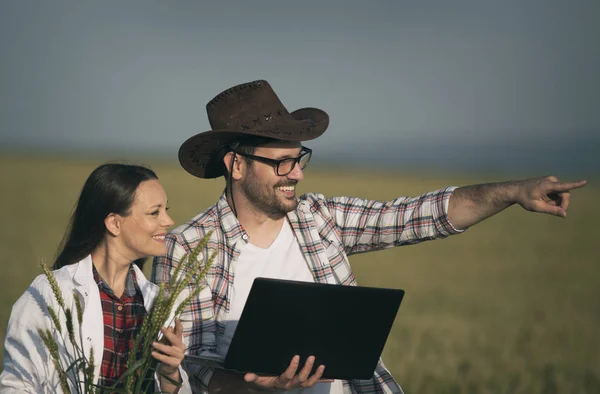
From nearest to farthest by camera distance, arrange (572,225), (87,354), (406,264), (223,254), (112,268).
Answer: (87,354) < (112,268) < (223,254) < (406,264) < (572,225)

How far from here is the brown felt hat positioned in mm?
A: 4797

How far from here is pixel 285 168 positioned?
4.71 meters

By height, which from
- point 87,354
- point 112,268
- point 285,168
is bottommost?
point 87,354

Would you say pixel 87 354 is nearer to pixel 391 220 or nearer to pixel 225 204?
pixel 225 204

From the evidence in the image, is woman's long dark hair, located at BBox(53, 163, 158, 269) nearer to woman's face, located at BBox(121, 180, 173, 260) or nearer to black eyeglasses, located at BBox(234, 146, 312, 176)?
woman's face, located at BBox(121, 180, 173, 260)

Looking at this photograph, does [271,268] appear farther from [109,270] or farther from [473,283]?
[473,283]

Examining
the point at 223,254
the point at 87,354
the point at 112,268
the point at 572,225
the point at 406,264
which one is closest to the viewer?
the point at 87,354

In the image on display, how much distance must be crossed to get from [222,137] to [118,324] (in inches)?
41.4

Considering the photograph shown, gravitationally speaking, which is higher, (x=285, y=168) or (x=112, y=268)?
(x=285, y=168)

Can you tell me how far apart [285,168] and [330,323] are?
3.01 ft

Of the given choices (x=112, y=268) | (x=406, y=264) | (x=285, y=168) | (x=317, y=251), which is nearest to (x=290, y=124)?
(x=285, y=168)

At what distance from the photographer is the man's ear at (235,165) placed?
4871 millimetres

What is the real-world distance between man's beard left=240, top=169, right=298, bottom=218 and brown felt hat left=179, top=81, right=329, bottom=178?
214mm

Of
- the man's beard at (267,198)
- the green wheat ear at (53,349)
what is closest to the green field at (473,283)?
the man's beard at (267,198)
